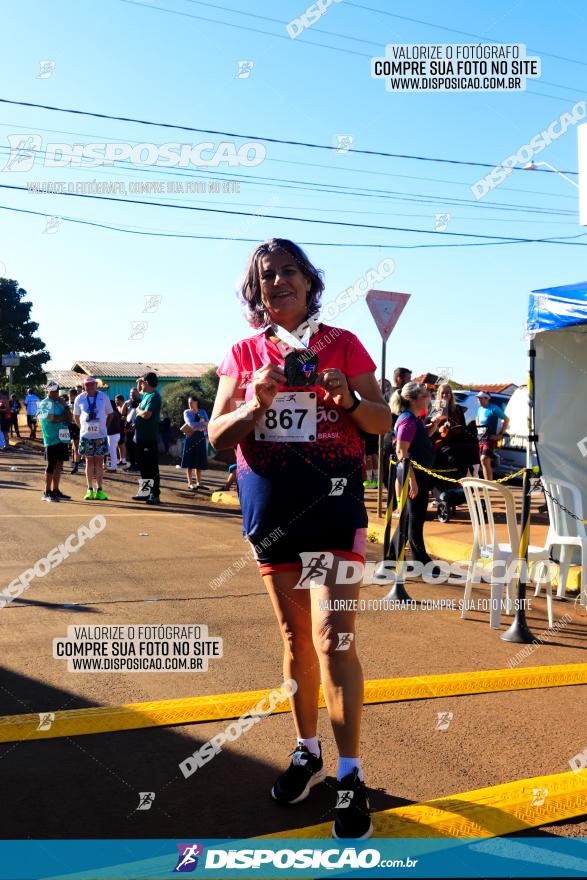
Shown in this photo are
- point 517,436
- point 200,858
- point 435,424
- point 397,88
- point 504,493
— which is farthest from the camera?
point 517,436

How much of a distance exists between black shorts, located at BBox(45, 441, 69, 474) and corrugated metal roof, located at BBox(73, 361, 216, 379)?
3205 centimetres

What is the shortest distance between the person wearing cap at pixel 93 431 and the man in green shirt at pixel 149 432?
21.7 inches

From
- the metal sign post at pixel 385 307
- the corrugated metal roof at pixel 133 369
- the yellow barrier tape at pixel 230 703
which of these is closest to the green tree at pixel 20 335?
the corrugated metal roof at pixel 133 369

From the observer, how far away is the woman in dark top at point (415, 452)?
796 centimetres

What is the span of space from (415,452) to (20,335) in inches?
1467

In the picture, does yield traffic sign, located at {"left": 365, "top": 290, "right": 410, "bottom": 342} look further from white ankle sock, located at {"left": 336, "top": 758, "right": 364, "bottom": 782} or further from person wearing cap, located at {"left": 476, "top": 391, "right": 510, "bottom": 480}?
white ankle sock, located at {"left": 336, "top": 758, "right": 364, "bottom": 782}

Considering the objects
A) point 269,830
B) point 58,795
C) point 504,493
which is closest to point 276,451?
point 269,830

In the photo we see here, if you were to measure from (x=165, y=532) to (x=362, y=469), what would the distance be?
779 centimetres

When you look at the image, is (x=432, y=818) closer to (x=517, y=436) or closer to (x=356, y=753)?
(x=356, y=753)

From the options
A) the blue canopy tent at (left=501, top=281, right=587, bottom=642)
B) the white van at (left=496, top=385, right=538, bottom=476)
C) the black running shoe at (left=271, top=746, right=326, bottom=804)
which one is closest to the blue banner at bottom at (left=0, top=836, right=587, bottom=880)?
the black running shoe at (left=271, top=746, right=326, bottom=804)

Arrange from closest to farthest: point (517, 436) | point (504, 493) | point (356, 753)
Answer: point (356, 753)
point (504, 493)
point (517, 436)

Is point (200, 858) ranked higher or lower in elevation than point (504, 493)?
lower

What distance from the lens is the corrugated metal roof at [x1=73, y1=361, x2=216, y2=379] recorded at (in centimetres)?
4703

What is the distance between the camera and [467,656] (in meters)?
5.63
